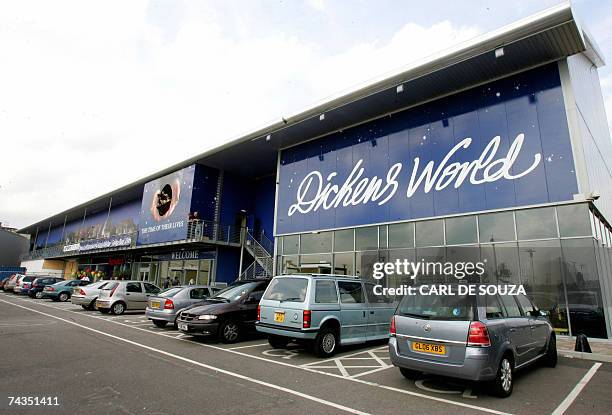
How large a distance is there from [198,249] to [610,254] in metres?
23.7

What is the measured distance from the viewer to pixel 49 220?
53125 mm

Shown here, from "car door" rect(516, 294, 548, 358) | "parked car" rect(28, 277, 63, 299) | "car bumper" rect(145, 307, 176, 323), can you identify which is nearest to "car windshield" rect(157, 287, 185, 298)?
"car bumper" rect(145, 307, 176, 323)

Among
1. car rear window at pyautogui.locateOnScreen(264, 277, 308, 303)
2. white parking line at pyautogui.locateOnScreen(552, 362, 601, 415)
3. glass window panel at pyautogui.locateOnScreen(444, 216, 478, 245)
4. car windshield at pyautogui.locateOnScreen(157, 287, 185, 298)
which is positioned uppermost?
glass window panel at pyautogui.locateOnScreen(444, 216, 478, 245)

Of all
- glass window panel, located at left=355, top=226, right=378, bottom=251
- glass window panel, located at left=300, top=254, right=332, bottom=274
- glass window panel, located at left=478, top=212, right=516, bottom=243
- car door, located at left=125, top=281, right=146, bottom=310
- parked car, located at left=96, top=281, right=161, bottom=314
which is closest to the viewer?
glass window panel, located at left=478, top=212, right=516, bottom=243

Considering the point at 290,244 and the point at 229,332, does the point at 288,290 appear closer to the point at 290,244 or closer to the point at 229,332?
the point at 229,332

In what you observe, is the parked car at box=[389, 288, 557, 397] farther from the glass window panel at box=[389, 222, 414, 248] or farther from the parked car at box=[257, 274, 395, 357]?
the glass window panel at box=[389, 222, 414, 248]

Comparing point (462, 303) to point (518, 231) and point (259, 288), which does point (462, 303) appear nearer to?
point (259, 288)

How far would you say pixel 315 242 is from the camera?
1909 centimetres

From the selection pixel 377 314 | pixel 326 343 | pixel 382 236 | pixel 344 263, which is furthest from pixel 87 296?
pixel 377 314

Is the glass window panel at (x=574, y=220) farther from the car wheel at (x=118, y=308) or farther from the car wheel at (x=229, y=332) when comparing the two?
the car wheel at (x=118, y=308)

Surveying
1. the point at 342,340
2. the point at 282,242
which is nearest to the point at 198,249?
the point at 282,242

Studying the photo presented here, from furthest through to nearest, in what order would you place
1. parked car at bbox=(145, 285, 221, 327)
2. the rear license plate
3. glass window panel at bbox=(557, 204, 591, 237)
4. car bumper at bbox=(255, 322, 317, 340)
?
parked car at bbox=(145, 285, 221, 327) → glass window panel at bbox=(557, 204, 591, 237) → car bumper at bbox=(255, 322, 317, 340) → the rear license plate

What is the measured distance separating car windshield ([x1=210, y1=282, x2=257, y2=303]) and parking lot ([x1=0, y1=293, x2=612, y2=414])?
143 cm

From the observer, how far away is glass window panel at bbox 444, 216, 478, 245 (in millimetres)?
13578
